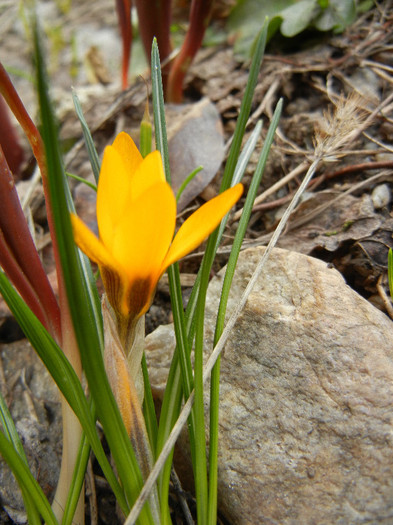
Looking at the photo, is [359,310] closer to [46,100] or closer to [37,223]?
[46,100]

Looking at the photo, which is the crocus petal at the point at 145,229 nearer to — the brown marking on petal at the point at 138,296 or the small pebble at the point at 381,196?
the brown marking on petal at the point at 138,296

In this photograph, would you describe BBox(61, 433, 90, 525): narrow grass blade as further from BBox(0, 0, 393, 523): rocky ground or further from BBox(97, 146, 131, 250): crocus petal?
BBox(97, 146, 131, 250): crocus petal

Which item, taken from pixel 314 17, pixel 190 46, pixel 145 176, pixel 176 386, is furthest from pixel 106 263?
pixel 314 17

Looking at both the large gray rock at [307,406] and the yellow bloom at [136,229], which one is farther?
the large gray rock at [307,406]

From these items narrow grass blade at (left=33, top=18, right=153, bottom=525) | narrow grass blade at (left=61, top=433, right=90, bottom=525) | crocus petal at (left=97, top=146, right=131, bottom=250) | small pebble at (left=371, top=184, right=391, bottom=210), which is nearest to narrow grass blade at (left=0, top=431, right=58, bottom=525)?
narrow grass blade at (left=61, top=433, right=90, bottom=525)

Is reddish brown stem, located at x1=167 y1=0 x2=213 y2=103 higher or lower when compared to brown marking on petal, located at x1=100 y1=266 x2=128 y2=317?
higher

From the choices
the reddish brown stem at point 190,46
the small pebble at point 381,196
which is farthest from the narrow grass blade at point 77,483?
the reddish brown stem at point 190,46

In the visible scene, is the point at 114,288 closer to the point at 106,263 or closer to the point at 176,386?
the point at 106,263
